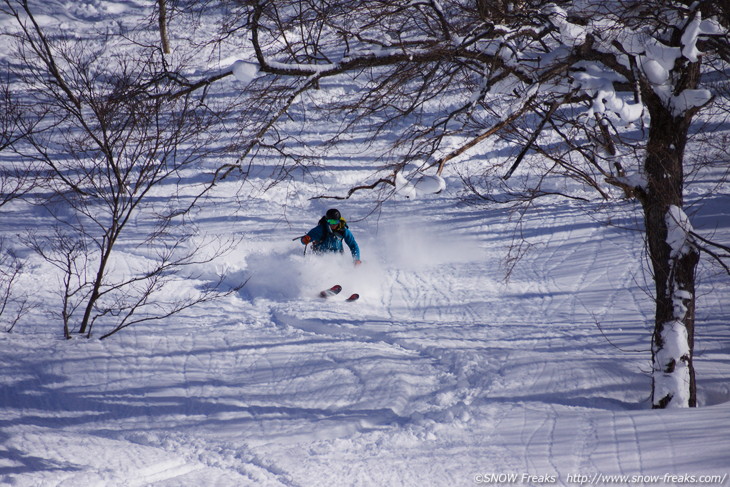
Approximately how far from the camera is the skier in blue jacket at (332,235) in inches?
346

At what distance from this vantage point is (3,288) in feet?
24.0

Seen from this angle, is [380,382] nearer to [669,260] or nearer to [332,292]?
[332,292]

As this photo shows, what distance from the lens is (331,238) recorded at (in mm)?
8984

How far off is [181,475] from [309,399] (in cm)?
152

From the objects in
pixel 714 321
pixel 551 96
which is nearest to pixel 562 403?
pixel 551 96

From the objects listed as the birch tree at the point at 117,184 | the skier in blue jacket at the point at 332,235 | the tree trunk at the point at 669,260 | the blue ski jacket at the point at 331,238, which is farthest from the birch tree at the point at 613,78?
the blue ski jacket at the point at 331,238

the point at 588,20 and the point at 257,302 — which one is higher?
the point at 588,20

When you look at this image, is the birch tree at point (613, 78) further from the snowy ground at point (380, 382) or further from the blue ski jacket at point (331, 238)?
the blue ski jacket at point (331, 238)

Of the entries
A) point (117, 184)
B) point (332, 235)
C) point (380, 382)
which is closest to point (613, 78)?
point (380, 382)

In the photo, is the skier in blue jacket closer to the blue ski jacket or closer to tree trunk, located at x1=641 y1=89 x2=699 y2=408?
the blue ski jacket

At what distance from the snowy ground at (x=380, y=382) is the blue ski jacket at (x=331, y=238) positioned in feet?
0.86

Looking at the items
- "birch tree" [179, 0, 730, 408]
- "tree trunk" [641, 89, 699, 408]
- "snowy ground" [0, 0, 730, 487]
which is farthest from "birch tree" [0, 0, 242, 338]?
"tree trunk" [641, 89, 699, 408]

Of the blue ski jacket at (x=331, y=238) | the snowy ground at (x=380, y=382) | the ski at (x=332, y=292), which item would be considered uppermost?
the blue ski jacket at (x=331, y=238)

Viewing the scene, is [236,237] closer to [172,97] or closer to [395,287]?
[395,287]
